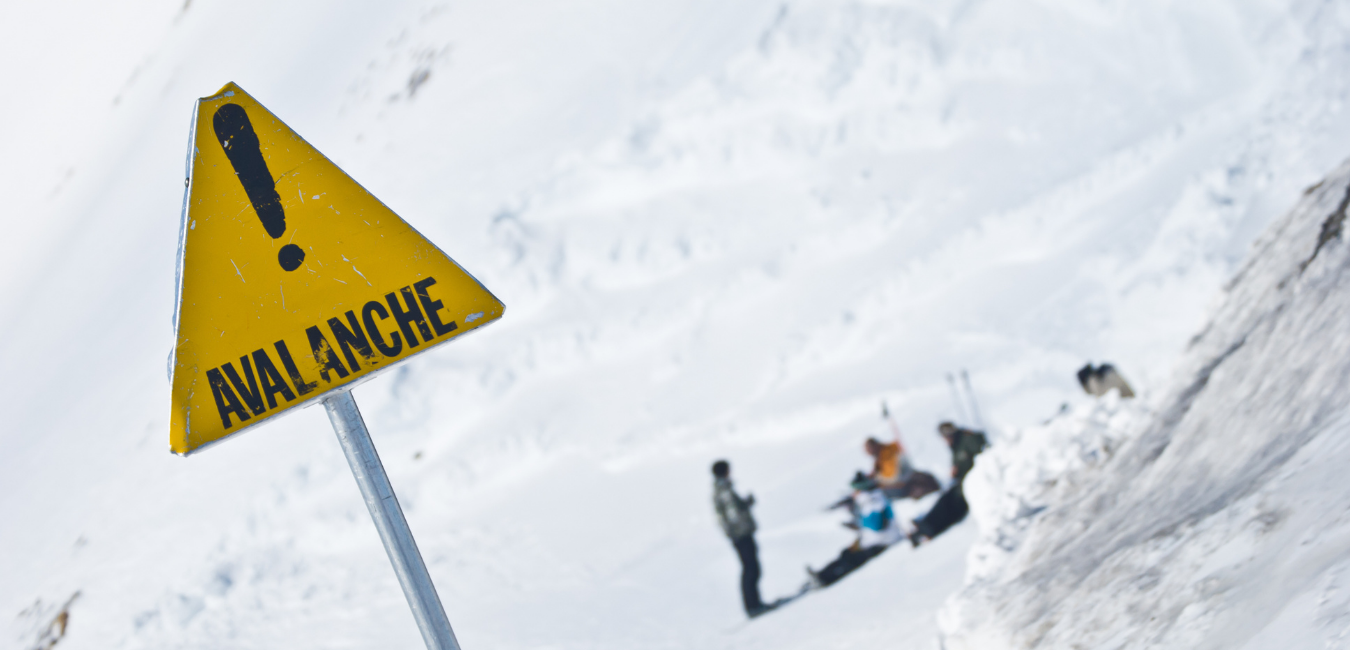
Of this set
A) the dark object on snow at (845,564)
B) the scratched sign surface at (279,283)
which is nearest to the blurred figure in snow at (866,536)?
the dark object on snow at (845,564)

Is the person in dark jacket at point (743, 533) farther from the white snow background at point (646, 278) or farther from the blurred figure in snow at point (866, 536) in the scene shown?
the blurred figure in snow at point (866, 536)

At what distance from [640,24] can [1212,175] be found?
4884mm

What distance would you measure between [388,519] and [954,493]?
159 inches

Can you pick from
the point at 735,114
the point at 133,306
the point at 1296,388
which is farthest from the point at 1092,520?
the point at 133,306

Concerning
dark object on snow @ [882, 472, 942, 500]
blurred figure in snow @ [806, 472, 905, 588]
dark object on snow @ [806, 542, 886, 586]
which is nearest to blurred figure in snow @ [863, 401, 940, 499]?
dark object on snow @ [882, 472, 942, 500]

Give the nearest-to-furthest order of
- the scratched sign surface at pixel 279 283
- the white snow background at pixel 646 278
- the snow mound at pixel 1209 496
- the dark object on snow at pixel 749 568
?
the scratched sign surface at pixel 279 283, the snow mound at pixel 1209 496, the dark object on snow at pixel 749 568, the white snow background at pixel 646 278

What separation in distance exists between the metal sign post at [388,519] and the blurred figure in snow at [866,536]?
11.4 feet

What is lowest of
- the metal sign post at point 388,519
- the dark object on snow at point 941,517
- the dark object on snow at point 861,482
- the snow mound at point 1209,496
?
the snow mound at point 1209,496

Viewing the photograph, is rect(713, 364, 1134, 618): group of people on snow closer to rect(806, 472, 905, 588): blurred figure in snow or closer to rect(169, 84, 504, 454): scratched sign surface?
rect(806, 472, 905, 588): blurred figure in snow

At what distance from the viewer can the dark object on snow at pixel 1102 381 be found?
16.1 ft

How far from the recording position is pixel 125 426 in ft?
20.3

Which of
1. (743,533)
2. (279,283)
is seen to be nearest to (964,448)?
(743,533)

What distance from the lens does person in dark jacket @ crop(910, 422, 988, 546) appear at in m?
4.70

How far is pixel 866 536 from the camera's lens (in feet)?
15.8
